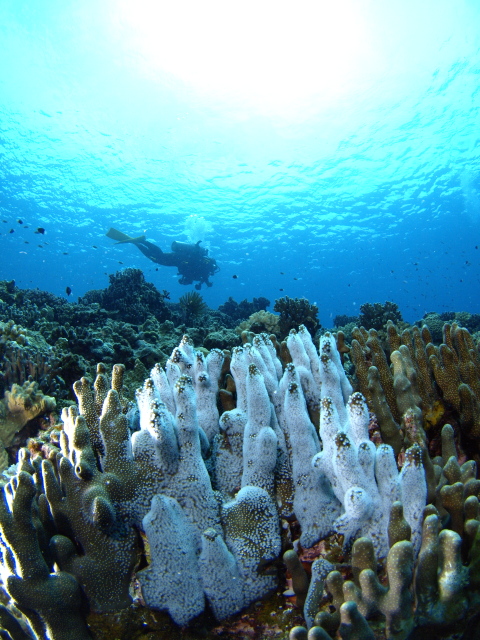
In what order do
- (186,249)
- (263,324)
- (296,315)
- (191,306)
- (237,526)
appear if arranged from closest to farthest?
(237,526) < (296,315) < (263,324) < (191,306) < (186,249)

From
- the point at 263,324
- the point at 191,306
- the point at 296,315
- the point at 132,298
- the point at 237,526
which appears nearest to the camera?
the point at 237,526

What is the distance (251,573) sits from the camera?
66.2 inches

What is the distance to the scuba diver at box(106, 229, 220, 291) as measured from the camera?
24.9m

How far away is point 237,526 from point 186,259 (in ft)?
80.2

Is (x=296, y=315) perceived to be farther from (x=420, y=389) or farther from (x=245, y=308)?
(x=245, y=308)

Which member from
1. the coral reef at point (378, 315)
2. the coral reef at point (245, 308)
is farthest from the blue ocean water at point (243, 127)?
the coral reef at point (378, 315)

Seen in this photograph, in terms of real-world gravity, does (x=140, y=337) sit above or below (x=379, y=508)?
above

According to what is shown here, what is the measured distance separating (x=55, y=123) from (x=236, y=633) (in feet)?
155

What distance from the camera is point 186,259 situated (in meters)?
25.1

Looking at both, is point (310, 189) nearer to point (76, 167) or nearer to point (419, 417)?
point (76, 167)

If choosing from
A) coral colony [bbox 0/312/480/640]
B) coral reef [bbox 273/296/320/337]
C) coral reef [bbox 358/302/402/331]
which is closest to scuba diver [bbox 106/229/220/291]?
coral reef [bbox 273/296/320/337]

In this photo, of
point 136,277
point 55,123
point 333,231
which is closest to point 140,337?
point 136,277

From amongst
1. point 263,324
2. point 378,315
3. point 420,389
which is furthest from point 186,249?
point 420,389

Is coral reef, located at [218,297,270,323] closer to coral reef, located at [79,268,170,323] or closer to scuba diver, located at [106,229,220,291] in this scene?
scuba diver, located at [106,229,220,291]
